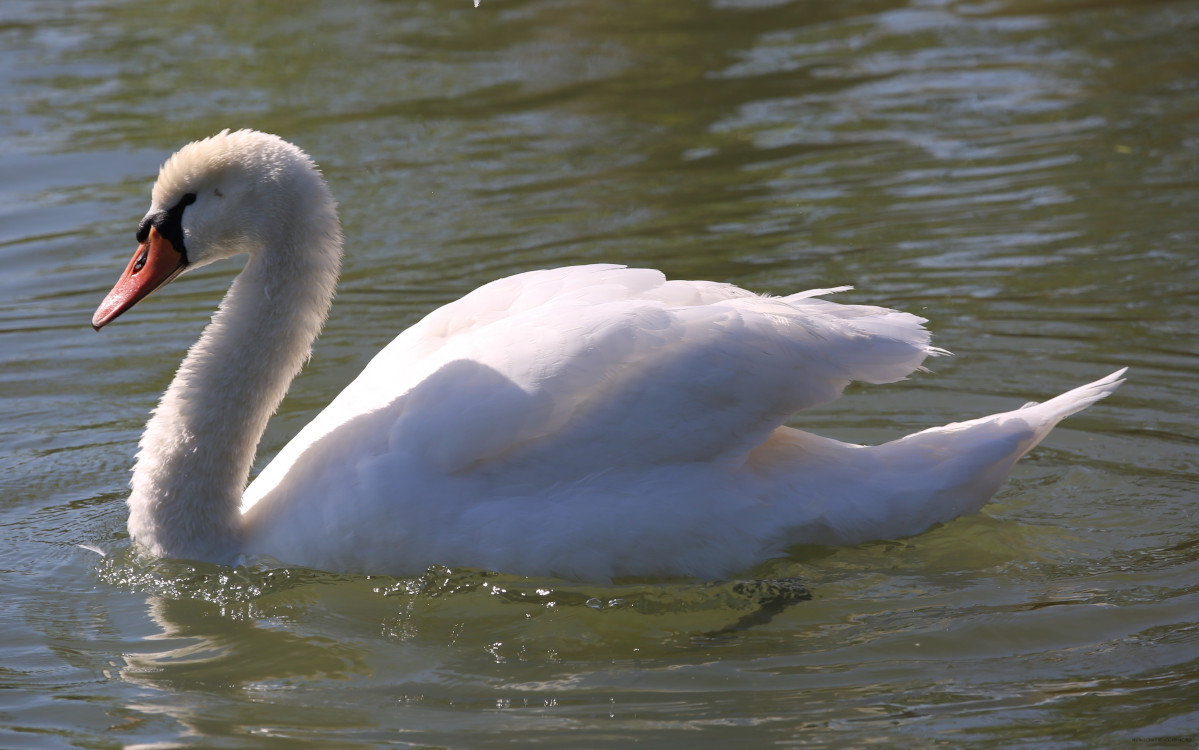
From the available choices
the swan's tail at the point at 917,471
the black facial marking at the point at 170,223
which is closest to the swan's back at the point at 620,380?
the swan's tail at the point at 917,471

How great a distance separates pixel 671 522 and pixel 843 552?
2.22 ft

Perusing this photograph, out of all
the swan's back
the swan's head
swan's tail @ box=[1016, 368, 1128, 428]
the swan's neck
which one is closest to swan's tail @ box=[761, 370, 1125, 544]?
swan's tail @ box=[1016, 368, 1128, 428]

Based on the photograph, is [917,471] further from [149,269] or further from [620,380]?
[149,269]

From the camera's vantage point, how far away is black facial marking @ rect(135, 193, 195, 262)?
5301mm

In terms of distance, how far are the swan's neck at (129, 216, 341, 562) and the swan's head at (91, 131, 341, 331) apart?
9cm

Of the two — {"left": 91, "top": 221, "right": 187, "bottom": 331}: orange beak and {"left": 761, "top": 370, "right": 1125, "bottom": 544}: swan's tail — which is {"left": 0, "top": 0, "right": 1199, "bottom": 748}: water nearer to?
{"left": 761, "top": 370, "right": 1125, "bottom": 544}: swan's tail

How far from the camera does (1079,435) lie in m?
6.28


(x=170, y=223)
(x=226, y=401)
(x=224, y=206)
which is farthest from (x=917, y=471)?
(x=170, y=223)

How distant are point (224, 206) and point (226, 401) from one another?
707 mm

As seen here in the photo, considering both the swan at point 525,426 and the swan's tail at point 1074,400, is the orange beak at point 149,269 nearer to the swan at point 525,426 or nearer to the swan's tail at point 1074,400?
the swan at point 525,426

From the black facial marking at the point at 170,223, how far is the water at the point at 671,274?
1.21m

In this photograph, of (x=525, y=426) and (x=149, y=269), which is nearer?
(x=525, y=426)

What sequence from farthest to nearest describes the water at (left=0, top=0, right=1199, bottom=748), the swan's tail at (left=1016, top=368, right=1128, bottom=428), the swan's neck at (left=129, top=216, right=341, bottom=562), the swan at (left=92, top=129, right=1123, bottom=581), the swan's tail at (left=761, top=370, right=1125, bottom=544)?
the swan's neck at (left=129, top=216, right=341, bottom=562)
the swan's tail at (left=1016, top=368, right=1128, bottom=428)
the swan's tail at (left=761, top=370, right=1125, bottom=544)
the swan at (left=92, top=129, right=1123, bottom=581)
the water at (left=0, top=0, right=1199, bottom=748)

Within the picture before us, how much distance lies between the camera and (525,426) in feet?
15.8
